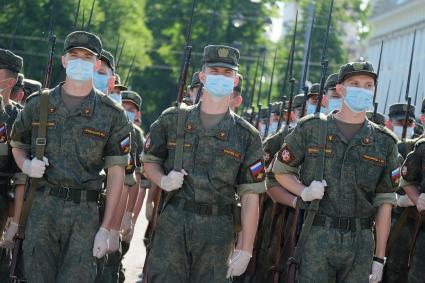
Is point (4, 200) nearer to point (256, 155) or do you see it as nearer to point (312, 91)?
point (256, 155)

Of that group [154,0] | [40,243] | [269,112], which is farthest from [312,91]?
[154,0]

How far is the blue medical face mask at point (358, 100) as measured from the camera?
9.43 m

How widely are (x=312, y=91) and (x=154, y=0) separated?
146 feet

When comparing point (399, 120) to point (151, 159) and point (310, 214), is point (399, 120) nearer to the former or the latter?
point (310, 214)

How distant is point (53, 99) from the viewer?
9.14 m

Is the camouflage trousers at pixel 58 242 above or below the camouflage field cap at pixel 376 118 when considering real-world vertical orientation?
below

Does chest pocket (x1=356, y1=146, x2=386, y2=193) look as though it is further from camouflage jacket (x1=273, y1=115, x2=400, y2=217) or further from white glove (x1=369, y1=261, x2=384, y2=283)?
white glove (x1=369, y1=261, x2=384, y2=283)

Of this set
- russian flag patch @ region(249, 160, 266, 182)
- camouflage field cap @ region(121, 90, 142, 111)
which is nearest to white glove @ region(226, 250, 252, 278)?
russian flag patch @ region(249, 160, 266, 182)

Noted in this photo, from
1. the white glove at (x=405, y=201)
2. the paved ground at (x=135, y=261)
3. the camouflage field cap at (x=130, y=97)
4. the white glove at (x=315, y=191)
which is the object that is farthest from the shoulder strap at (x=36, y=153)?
the paved ground at (x=135, y=261)

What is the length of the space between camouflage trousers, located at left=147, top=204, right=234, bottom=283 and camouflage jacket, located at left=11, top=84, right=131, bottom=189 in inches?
24.5

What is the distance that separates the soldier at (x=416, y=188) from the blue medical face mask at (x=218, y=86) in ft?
8.25

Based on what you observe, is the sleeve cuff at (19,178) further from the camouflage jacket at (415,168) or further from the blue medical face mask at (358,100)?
the camouflage jacket at (415,168)

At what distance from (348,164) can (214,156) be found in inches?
39.5

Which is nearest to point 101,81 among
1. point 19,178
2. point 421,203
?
point 19,178
